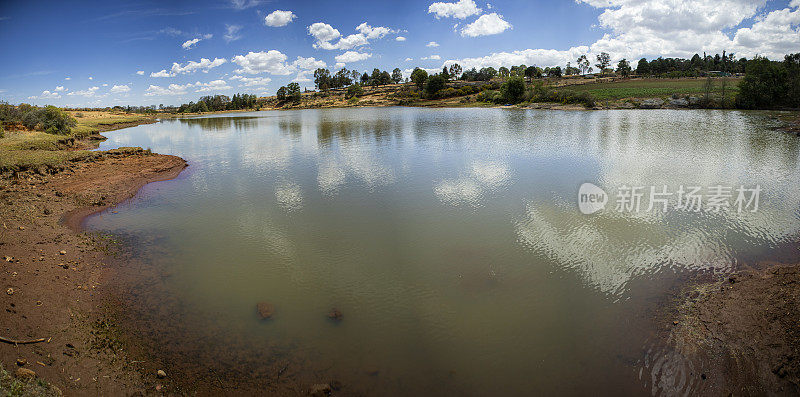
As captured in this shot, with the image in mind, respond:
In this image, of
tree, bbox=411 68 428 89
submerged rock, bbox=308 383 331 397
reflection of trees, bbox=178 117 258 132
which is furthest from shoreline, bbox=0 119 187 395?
tree, bbox=411 68 428 89

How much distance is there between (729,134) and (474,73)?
484 feet

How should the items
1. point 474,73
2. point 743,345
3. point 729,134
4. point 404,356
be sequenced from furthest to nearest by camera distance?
point 474,73
point 729,134
point 404,356
point 743,345

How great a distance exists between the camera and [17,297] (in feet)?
28.6

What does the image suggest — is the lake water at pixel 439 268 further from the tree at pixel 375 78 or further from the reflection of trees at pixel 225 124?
the tree at pixel 375 78

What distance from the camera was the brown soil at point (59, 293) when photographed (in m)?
6.86

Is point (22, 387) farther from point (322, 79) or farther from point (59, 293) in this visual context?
point (322, 79)

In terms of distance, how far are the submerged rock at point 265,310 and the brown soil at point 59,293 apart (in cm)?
262

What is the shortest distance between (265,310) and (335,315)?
1961 mm

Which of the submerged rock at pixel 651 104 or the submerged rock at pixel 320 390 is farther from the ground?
the submerged rock at pixel 651 104

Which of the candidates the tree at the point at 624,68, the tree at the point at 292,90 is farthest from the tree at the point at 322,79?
the tree at the point at 624,68

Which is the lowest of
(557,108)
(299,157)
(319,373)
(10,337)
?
(319,373)

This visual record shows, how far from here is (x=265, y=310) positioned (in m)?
9.37

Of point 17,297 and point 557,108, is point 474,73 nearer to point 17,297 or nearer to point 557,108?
point 557,108

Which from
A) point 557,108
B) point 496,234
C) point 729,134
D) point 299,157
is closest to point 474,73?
point 557,108
